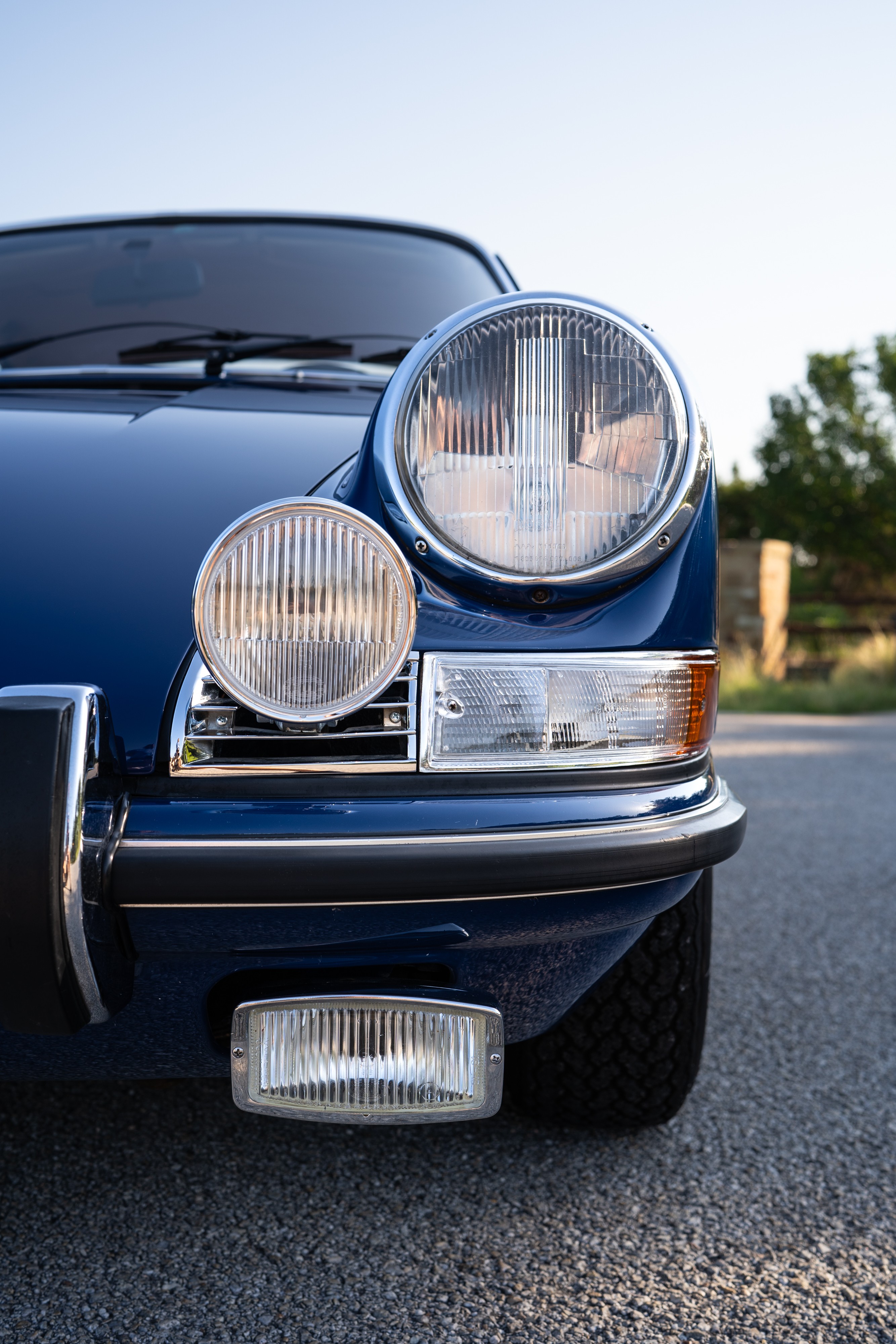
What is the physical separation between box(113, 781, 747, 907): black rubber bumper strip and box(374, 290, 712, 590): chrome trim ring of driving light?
27cm

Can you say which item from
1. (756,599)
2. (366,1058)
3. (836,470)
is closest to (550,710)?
(366,1058)

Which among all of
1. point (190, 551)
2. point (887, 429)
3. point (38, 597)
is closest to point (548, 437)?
point (190, 551)

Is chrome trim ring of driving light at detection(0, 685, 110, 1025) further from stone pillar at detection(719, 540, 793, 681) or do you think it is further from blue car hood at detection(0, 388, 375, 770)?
stone pillar at detection(719, 540, 793, 681)

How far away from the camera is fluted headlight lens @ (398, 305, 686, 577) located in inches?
43.8

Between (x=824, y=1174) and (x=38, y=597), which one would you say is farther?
(x=824, y=1174)

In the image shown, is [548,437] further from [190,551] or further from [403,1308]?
[403,1308]

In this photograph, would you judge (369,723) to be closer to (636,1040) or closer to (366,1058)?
(366,1058)

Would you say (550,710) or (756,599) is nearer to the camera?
(550,710)

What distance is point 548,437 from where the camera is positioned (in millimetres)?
1120

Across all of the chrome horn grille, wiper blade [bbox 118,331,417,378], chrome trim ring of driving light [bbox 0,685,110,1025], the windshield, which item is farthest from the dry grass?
chrome trim ring of driving light [bbox 0,685,110,1025]

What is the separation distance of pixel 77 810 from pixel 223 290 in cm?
144

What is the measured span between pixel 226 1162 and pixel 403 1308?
381 mm

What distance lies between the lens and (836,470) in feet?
69.8

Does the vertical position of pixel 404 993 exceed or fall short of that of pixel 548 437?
it falls short
